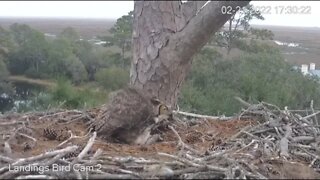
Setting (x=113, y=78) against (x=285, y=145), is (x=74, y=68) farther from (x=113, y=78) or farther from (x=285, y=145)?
(x=285, y=145)

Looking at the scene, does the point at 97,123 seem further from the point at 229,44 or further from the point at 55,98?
the point at 229,44

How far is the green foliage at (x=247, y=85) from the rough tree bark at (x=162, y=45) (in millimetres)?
3325

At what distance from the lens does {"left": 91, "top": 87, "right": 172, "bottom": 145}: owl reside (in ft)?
7.54

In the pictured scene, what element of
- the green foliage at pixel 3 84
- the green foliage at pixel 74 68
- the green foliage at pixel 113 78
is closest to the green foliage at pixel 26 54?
the green foliage at pixel 74 68

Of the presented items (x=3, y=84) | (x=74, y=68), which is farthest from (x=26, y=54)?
(x=3, y=84)

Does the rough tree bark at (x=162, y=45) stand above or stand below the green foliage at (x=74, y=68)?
above

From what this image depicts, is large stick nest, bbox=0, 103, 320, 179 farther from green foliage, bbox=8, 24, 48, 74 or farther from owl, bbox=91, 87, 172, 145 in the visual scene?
green foliage, bbox=8, 24, 48, 74

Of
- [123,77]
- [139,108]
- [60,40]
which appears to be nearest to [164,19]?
[139,108]

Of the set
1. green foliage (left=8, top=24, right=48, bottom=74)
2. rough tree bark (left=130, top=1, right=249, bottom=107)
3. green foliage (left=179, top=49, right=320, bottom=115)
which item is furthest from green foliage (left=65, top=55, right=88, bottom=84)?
rough tree bark (left=130, top=1, right=249, bottom=107)

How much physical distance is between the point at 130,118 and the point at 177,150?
34cm

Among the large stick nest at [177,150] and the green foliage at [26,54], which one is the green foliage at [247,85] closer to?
the large stick nest at [177,150]

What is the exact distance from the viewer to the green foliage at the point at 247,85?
7203 mm

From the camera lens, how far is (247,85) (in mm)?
8023

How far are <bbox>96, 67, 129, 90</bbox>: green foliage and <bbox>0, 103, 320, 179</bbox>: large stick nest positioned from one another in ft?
32.7
